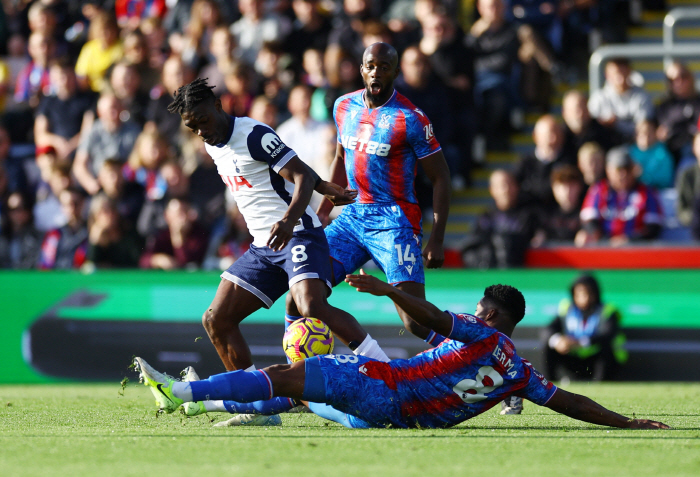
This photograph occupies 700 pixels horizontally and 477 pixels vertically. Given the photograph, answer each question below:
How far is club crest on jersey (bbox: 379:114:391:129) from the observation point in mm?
7785

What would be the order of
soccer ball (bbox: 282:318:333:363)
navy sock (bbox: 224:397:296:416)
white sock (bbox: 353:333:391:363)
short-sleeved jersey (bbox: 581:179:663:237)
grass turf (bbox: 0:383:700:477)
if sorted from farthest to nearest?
short-sleeved jersey (bbox: 581:179:663:237) → soccer ball (bbox: 282:318:333:363) → white sock (bbox: 353:333:391:363) → navy sock (bbox: 224:397:296:416) → grass turf (bbox: 0:383:700:477)

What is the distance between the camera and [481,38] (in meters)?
14.2

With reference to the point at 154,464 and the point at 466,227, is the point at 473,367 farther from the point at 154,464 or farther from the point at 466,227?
the point at 466,227

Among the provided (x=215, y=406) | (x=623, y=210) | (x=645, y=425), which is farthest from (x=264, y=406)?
(x=623, y=210)

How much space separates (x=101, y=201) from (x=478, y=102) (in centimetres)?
509

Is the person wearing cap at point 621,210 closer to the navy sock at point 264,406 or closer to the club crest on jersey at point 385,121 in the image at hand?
the club crest on jersey at point 385,121

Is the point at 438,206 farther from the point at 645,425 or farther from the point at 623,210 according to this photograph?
the point at 623,210

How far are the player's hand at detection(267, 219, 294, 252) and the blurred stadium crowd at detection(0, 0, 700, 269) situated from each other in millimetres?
5605

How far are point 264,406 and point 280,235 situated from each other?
1.09 meters

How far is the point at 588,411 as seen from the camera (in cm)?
627

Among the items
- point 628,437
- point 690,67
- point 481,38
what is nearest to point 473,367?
point 628,437

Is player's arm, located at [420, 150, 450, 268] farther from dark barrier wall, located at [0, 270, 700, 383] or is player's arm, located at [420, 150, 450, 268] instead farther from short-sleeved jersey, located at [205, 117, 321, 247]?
dark barrier wall, located at [0, 270, 700, 383]

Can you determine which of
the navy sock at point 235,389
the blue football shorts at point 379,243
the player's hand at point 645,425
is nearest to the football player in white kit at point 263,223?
the blue football shorts at point 379,243

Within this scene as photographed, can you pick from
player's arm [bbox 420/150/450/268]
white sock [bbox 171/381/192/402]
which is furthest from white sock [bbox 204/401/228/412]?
player's arm [bbox 420/150/450/268]
